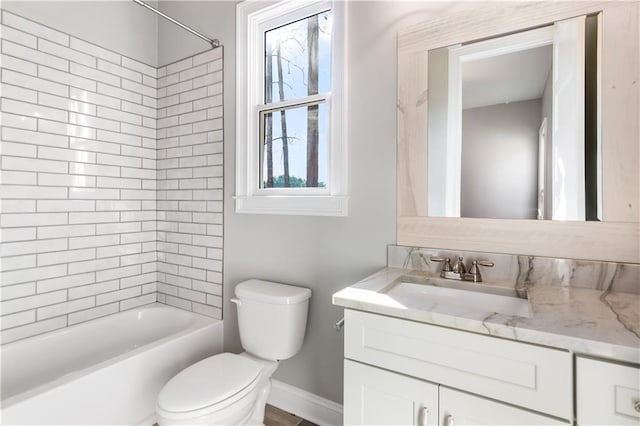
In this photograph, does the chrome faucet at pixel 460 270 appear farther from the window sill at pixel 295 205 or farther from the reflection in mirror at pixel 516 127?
the window sill at pixel 295 205

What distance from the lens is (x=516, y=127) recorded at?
1276 mm

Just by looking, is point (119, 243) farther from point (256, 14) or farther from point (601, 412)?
point (601, 412)

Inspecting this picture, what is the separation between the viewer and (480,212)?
1340 millimetres

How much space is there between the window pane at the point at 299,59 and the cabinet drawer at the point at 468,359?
1328mm

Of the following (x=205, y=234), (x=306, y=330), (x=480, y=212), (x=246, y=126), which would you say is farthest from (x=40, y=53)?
(x=480, y=212)

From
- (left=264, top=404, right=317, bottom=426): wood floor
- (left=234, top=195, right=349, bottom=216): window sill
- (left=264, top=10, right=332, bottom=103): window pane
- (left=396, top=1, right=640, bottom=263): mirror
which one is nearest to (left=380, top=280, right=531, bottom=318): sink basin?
(left=396, top=1, right=640, bottom=263): mirror

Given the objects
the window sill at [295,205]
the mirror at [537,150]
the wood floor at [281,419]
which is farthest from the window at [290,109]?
the wood floor at [281,419]

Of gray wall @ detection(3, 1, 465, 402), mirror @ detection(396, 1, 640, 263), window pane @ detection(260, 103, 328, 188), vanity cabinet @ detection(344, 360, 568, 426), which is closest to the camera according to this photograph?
vanity cabinet @ detection(344, 360, 568, 426)

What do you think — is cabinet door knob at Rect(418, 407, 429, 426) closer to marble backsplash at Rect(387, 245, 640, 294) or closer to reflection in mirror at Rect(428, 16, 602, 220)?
marble backsplash at Rect(387, 245, 640, 294)

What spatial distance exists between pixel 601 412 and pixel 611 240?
650 mm

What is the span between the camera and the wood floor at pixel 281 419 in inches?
68.1

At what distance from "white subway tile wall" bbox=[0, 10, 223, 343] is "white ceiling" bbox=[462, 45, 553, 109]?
151 cm

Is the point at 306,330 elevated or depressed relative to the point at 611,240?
depressed

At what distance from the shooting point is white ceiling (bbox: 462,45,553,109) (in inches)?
48.9
